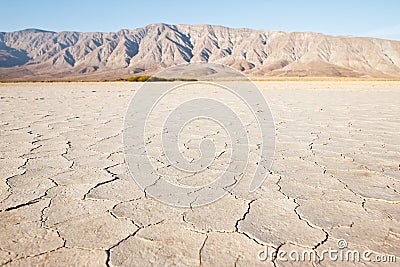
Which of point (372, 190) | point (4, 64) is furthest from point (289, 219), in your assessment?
point (4, 64)

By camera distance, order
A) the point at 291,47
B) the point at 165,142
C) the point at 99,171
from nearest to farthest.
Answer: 1. the point at 99,171
2. the point at 165,142
3. the point at 291,47

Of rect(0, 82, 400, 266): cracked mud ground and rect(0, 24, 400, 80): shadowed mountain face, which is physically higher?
rect(0, 24, 400, 80): shadowed mountain face

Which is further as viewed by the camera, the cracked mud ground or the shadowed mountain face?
the shadowed mountain face

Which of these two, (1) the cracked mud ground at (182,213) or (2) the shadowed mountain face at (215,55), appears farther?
(2) the shadowed mountain face at (215,55)

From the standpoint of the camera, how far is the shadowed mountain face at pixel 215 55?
3900 inches

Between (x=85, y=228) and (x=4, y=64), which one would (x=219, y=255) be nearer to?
(x=85, y=228)

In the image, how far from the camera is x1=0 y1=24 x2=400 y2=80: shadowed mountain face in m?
99.1

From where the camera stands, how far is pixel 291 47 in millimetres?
126500

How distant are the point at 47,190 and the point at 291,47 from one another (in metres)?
136

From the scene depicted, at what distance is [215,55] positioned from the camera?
154 meters

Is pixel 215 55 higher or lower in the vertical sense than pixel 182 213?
higher

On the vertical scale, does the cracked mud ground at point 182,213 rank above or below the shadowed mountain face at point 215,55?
below

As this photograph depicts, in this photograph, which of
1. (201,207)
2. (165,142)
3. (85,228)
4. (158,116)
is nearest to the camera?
(85,228)

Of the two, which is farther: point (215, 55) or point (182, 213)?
point (215, 55)
